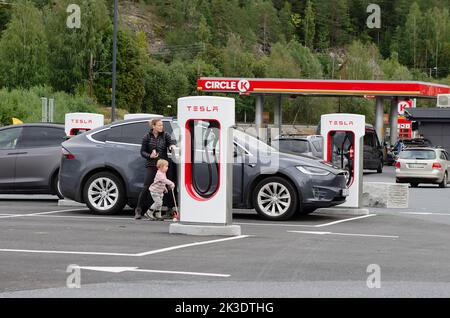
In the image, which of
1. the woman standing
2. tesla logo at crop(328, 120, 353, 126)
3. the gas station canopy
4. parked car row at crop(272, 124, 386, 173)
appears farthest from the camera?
the gas station canopy

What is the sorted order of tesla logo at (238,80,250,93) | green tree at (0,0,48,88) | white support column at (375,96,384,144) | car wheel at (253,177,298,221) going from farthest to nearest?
green tree at (0,0,48,88), white support column at (375,96,384,144), tesla logo at (238,80,250,93), car wheel at (253,177,298,221)

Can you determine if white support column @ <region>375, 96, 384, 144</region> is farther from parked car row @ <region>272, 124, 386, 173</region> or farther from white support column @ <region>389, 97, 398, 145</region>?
parked car row @ <region>272, 124, 386, 173</region>

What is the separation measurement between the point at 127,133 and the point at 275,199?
115 inches

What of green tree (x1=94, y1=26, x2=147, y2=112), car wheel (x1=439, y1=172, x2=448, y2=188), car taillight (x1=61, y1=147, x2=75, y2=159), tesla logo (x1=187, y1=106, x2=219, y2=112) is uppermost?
green tree (x1=94, y1=26, x2=147, y2=112)

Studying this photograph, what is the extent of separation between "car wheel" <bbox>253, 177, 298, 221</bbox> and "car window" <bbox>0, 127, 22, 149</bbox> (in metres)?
6.42

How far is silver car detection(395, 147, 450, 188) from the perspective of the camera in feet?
110

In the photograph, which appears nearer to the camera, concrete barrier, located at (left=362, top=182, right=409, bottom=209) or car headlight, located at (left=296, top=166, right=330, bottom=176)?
car headlight, located at (left=296, top=166, right=330, bottom=176)

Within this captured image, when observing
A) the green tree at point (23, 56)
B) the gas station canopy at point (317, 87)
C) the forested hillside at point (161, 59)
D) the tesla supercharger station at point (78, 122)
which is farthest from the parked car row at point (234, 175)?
Result: the green tree at point (23, 56)

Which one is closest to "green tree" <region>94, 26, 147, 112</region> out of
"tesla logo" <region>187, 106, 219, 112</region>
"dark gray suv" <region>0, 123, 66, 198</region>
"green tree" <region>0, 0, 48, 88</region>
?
"green tree" <region>0, 0, 48, 88</region>

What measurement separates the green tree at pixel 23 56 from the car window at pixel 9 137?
77140 millimetres

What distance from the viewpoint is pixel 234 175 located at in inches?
634

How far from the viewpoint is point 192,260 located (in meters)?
10.6

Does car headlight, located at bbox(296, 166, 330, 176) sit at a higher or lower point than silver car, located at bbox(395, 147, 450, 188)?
higher
